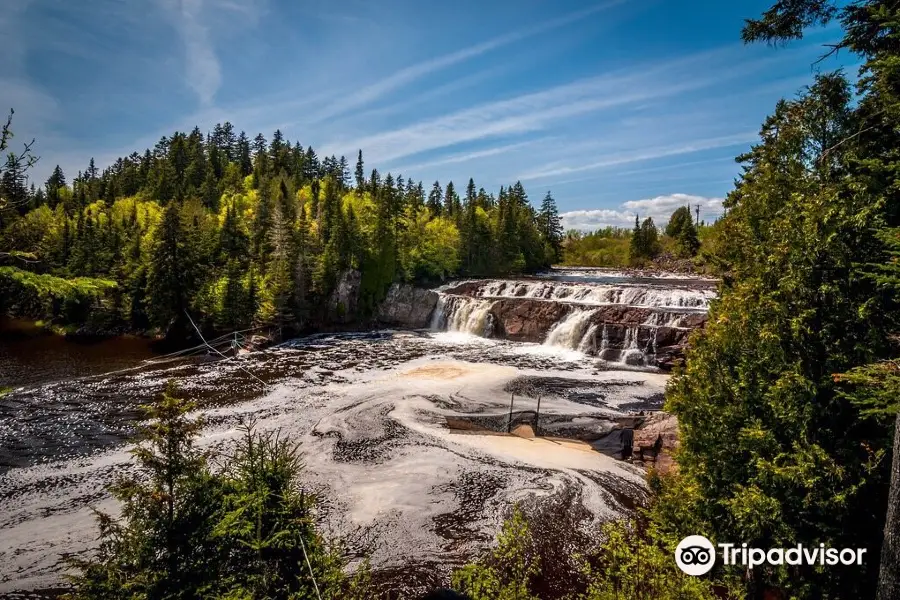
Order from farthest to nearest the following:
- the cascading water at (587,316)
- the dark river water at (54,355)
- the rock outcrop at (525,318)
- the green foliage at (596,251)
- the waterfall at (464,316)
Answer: the green foliage at (596,251) → the waterfall at (464,316) → the rock outcrop at (525,318) → the cascading water at (587,316) → the dark river water at (54,355)

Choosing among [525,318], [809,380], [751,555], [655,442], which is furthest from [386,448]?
[525,318]

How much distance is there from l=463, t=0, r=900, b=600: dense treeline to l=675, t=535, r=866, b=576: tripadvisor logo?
11 centimetres

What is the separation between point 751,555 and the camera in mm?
8078

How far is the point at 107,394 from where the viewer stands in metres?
24.4

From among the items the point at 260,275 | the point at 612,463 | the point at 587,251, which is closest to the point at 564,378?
the point at 612,463

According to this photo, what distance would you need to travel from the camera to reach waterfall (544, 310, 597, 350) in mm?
34219

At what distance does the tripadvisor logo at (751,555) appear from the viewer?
6828 millimetres

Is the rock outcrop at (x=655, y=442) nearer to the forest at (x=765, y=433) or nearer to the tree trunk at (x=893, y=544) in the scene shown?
the forest at (x=765, y=433)

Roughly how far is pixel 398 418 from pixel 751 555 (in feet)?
49.7

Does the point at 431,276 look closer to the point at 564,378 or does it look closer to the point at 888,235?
the point at 564,378

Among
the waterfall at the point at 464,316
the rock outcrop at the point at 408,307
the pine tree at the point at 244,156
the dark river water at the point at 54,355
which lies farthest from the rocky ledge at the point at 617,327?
the pine tree at the point at 244,156

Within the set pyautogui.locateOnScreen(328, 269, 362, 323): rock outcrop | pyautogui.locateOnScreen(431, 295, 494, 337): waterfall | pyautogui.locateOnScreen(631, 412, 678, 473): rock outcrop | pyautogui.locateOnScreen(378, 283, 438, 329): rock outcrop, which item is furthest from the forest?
pyautogui.locateOnScreen(328, 269, 362, 323): rock outcrop

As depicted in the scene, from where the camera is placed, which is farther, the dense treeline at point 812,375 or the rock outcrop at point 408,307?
the rock outcrop at point 408,307

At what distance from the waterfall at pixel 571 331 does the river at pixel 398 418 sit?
14 cm
